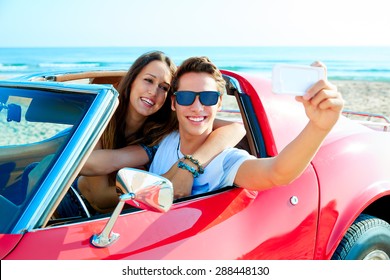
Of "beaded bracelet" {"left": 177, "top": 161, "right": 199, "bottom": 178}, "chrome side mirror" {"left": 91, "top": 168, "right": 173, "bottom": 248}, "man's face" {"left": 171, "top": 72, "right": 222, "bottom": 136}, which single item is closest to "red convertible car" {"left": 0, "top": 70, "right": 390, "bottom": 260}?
"chrome side mirror" {"left": 91, "top": 168, "right": 173, "bottom": 248}

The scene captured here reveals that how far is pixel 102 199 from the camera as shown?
233 cm

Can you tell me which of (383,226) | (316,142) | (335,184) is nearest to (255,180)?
(316,142)

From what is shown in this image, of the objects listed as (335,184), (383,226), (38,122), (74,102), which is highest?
(74,102)

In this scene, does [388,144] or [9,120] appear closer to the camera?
[9,120]

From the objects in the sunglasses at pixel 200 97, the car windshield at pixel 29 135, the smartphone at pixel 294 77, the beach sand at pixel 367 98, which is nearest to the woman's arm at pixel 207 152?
the sunglasses at pixel 200 97

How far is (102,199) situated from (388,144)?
1636 millimetres

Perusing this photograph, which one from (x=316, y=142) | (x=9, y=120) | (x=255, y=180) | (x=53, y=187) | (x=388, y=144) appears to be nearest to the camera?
(x=53, y=187)

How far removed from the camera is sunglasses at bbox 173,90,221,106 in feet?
6.97

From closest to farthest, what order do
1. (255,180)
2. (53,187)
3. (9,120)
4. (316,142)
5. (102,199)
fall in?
(53,187), (316,142), (255,180), (9,120), (102,199)

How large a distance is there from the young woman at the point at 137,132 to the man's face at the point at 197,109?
0.32 ft

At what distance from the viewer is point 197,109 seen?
2117 mm

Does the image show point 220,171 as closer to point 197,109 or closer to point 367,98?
point 197,109

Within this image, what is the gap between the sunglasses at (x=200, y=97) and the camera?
83.6 inches

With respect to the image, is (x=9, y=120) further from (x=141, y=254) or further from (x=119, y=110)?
(x=141, y=254)
